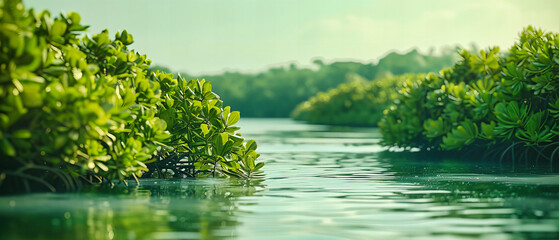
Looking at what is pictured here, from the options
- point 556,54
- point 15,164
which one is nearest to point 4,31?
point 15,164

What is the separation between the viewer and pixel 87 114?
334 inches

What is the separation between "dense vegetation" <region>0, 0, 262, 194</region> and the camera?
27.1 feet

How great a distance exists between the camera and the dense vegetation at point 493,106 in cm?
1473

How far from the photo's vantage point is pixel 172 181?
11.7 metres

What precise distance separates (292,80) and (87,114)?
462 feet

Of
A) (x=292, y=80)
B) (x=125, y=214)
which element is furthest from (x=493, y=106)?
(x=292, y=80)

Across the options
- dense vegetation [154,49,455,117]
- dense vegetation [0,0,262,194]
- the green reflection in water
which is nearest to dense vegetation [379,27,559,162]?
dense vegetation [0,0,262,194]

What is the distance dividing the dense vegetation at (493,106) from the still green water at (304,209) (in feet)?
7.67

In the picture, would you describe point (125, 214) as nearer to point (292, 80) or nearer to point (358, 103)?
point (358, 103)

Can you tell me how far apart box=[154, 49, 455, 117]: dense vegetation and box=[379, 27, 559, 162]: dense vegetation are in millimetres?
108509

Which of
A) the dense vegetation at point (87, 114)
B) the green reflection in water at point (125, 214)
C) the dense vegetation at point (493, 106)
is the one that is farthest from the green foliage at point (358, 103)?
the green reflection in water at point (125, 214)

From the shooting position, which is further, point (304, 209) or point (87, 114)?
point (87, 114)

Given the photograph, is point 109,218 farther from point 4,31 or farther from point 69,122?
point 4,31

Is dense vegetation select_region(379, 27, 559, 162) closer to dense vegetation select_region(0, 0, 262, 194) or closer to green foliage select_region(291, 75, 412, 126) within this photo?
dense vegetation select_region(0, 0, 262, 194)
